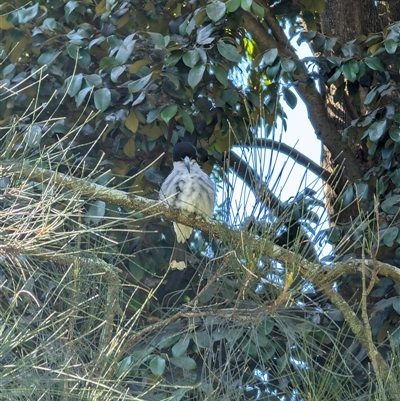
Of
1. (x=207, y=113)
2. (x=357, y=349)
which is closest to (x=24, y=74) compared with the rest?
(x=207, y=113)

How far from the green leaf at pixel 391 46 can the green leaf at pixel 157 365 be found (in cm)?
145

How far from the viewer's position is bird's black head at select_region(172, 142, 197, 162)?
11.4 ft

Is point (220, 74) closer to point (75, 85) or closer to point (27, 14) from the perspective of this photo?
point (75, 85)

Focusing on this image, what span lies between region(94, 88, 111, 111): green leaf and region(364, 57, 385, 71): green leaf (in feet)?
3.25

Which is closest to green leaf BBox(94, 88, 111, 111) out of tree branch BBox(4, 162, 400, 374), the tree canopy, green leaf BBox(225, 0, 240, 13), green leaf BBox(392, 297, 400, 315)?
the tree canopy

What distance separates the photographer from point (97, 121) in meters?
3.51

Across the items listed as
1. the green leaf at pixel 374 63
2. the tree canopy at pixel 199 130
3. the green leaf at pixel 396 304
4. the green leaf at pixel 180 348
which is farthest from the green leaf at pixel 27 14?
the green leaf at pixel 396 304

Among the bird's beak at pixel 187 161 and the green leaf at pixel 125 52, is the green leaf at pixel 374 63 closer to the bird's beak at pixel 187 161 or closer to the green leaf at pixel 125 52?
the bird's beak at pixel 187 161

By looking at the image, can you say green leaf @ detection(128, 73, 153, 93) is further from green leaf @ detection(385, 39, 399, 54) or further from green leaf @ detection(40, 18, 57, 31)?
green leaf @ detection(385, 39, 399, 54)

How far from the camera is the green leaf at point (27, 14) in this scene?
3.37 m

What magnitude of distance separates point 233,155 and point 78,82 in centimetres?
107

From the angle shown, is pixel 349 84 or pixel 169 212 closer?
pixel 169 212

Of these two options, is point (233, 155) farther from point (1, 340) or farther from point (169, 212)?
point (1, 340)

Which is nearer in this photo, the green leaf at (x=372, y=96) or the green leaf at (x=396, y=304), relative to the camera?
the green leaf at (x=396, y=304)
